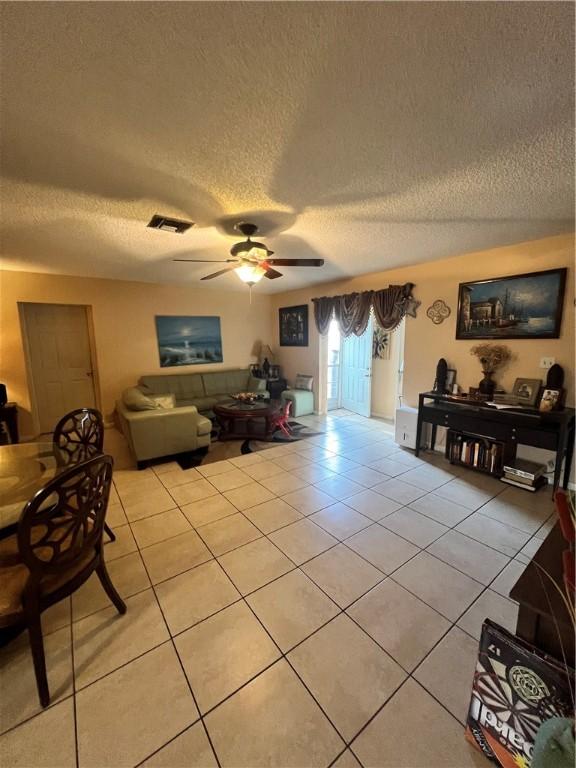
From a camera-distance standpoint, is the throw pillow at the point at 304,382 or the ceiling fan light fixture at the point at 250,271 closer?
the ceiling fan light fixture at the point at 250,271

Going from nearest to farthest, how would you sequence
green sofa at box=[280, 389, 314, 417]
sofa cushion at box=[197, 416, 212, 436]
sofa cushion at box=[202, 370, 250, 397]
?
1. sofa cushion at box=[197, 416, 212, 436]
2. green sofa at box=[280, 389, 314, 417]
3. sofa cushion at box=[202, 370, 250, 397]

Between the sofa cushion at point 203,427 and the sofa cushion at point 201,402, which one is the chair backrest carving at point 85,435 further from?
the sofa cushion at point 201,402

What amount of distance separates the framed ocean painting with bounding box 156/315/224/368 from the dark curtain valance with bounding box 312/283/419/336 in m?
2.04

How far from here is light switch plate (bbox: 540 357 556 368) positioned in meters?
2.93

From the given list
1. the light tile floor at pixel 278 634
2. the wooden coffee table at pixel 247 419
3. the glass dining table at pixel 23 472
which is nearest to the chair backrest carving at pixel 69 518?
the glass dining table at pixel 23 472

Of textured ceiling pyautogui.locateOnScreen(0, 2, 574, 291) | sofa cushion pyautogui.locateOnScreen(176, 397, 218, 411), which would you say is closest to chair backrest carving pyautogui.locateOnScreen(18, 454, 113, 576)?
textured ceiling pyautogui.locateOnScreen(0, 2, 574, 291)

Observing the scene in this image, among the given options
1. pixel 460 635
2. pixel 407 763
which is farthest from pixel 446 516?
pixel 407 763

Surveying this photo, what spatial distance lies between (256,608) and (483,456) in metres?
2.76

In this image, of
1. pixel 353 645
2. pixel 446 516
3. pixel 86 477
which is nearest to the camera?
pixel 86 477

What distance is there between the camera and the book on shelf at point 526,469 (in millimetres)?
2842

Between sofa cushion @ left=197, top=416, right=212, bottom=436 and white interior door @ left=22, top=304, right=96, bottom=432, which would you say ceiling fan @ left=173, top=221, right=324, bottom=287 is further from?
white interior door @ left=22, top=304, right=96, bottom=432

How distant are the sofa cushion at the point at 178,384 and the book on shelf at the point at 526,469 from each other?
179 inches

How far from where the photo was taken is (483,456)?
3.14 metres

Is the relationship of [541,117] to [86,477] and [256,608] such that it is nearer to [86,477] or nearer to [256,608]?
[86,477]
